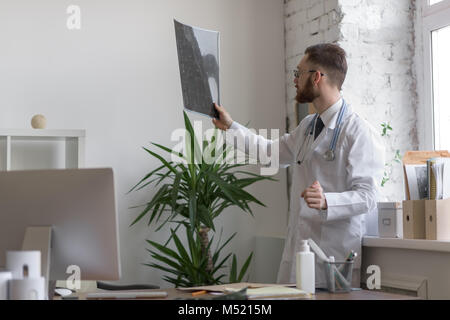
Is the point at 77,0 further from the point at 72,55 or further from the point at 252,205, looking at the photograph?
the point at 252,205

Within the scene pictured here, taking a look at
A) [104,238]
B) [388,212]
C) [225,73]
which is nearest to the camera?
[104,238]

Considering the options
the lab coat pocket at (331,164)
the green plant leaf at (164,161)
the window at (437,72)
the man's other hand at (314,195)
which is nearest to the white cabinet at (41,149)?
the green plant leaf at (164,161)

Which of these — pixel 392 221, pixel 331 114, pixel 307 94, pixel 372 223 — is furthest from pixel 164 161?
pixel 392 221

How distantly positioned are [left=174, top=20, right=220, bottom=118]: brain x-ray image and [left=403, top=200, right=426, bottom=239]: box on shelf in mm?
1101

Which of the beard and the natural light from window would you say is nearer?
the beard

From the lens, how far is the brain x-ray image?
10.2 feet

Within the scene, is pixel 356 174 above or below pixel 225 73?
below

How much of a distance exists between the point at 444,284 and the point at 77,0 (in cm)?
Result: 286

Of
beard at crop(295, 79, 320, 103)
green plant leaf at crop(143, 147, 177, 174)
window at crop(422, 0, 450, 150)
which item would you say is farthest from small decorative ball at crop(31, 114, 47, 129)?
window at crop(422, 0, 450, 150)

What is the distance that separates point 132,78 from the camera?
4254 mm

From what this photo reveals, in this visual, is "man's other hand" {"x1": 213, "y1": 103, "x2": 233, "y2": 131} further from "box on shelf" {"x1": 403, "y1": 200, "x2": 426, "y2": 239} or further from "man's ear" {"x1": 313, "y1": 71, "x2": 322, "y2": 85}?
"box on shelf" {"x1": 403, "y1": 200, "x2": 426, "y2": 239}

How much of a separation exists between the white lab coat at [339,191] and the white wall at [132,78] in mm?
1371

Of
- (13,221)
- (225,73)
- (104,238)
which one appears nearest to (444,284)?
(104,238)

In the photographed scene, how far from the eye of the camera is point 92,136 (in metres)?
4.14
